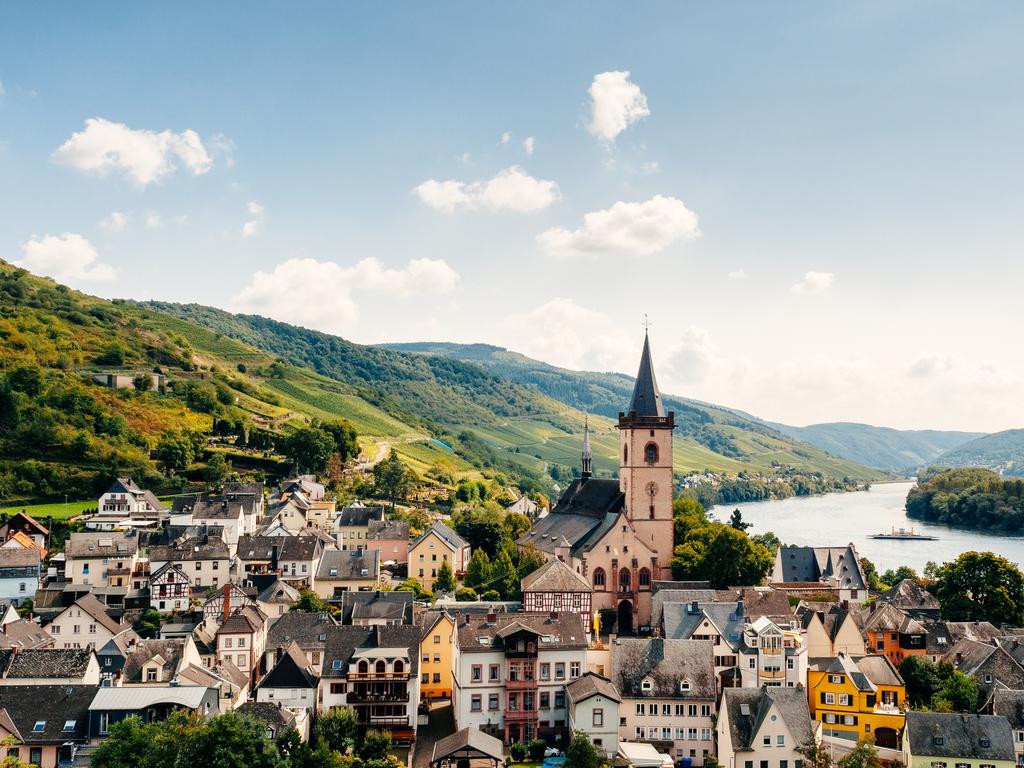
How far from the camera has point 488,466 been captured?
185 m

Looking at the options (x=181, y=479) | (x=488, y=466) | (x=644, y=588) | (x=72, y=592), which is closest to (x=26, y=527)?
(x=72, y=592)

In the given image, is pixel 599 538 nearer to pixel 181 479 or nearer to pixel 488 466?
pixel 181 479

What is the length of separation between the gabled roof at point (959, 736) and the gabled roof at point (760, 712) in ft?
17.3

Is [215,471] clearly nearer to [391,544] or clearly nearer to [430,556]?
[391,544]

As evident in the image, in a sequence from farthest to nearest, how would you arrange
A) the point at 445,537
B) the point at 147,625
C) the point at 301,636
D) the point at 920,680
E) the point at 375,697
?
1. the point at 445,537
2. the point at 147,625
3. the point at 920,680
4. the point at 301,636
5. the point at 375,697

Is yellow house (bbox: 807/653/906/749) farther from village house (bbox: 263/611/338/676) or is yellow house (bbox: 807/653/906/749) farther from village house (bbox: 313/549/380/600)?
village house (bbox: 313/549/380/600)

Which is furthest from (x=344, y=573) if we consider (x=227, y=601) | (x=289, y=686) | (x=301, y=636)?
(x=289, y=686)

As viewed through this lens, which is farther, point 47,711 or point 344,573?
point 344,573

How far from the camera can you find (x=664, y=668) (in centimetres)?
5488

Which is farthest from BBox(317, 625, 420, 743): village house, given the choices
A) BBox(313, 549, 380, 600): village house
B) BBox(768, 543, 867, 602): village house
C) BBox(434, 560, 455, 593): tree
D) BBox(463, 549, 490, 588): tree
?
BBox(768, 543, 867, 602): village house

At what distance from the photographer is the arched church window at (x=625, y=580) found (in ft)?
245

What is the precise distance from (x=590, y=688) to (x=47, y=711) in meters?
27.7

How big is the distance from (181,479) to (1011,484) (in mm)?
152990

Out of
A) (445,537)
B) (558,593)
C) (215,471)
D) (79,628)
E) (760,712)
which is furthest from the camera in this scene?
(215,471)
